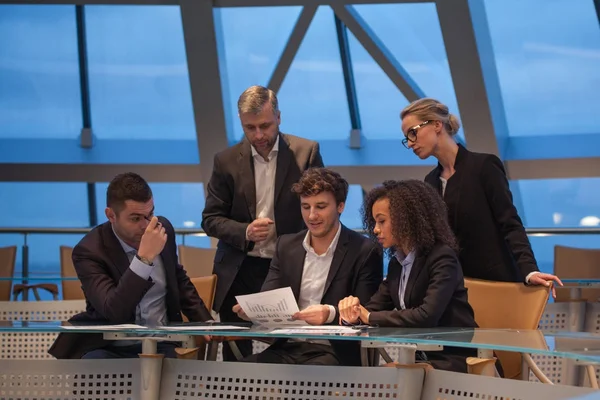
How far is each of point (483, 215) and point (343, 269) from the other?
656mm

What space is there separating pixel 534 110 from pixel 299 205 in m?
7.59

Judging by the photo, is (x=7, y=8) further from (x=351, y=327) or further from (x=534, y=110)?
(x=351, y=327)

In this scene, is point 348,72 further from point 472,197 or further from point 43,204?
point 472,197

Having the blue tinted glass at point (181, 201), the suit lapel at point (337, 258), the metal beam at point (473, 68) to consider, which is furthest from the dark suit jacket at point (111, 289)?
the blue tinted glass at point (181, 201)

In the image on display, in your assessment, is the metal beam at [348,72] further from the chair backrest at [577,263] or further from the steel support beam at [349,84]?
the chair backrest at [577,263]

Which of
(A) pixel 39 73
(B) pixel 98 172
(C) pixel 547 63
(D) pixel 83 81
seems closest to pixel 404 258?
(B) pixel 98 172

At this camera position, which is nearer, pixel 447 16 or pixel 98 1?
pixel 447 16

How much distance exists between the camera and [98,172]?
35.6 feet

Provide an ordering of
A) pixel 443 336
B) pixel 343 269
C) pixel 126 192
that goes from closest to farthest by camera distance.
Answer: pixel 443 336, pixel 126 192, pixel 343 269

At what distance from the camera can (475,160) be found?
398 cm

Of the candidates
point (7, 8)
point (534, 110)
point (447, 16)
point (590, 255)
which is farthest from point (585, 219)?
point (7, 8)

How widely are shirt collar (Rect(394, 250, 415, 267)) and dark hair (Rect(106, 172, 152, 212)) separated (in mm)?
980

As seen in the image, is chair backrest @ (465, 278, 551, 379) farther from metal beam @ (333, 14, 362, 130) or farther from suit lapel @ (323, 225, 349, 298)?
metal beam @ (333, 14, 362, 130)

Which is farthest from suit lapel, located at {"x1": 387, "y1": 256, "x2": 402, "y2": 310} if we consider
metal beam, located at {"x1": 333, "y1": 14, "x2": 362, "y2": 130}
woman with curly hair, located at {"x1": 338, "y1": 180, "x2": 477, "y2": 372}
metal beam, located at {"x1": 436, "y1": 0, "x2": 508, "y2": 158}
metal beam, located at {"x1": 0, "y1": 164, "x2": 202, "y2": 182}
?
metal beam, located at {"x1": 333, "y1": 14, "x2": 362, "y2": 130}
